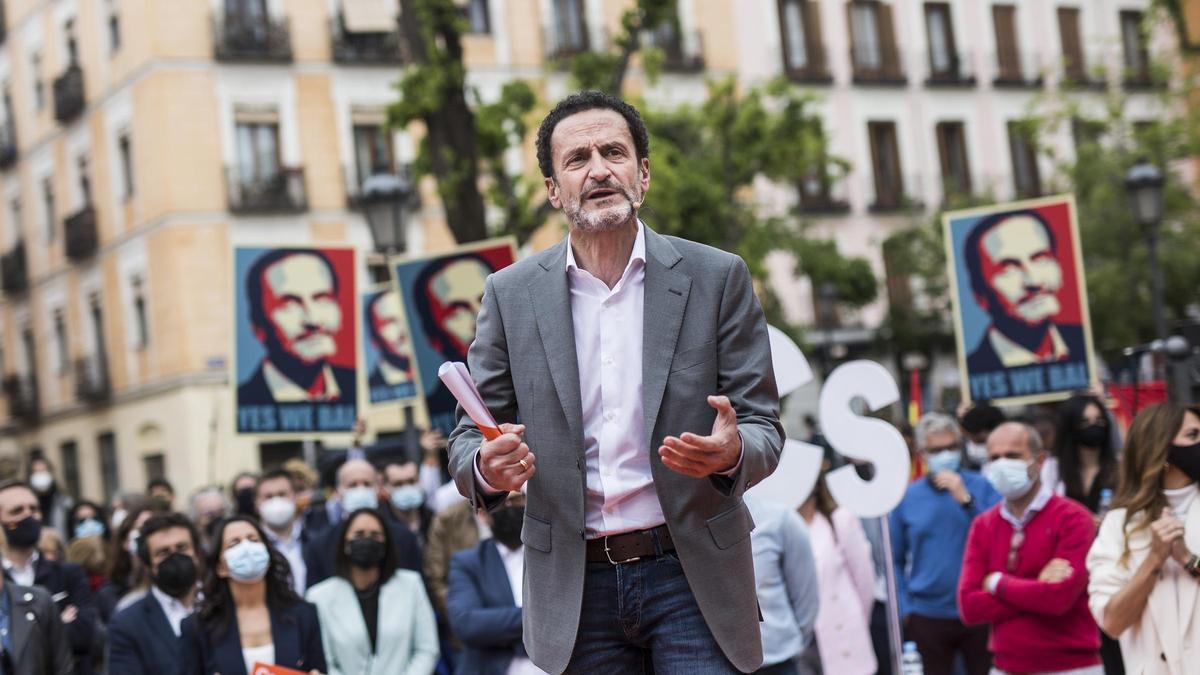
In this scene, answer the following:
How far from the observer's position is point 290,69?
34625 millimetres

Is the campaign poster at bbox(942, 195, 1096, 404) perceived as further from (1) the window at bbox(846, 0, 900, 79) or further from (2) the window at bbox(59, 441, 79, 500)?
(2) the window at bbox(59, 441, 79, 500)

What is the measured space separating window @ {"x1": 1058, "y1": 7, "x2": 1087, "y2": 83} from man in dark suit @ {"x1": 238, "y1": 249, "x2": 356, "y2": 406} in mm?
33225

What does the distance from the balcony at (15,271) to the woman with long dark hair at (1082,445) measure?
111 feet

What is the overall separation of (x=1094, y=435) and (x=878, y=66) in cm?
3259

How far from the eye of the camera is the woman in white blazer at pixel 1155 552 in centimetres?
658

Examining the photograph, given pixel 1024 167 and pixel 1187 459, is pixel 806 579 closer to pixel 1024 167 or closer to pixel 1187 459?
pixel 1187 459

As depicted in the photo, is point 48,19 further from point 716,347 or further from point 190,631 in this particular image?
point 716,347

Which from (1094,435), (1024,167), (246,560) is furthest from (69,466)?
(246,560)

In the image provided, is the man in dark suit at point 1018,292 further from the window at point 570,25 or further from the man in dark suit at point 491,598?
the window at point 570,25

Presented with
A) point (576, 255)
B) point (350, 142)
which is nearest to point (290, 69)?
point (350, 142)

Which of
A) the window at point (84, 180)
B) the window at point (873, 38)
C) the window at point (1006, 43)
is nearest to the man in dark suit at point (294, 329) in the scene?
the window at point (84, 180)

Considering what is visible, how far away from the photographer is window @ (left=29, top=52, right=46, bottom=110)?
39.1 m

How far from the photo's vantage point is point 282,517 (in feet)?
38.0

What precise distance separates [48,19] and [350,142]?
8.36 meters
